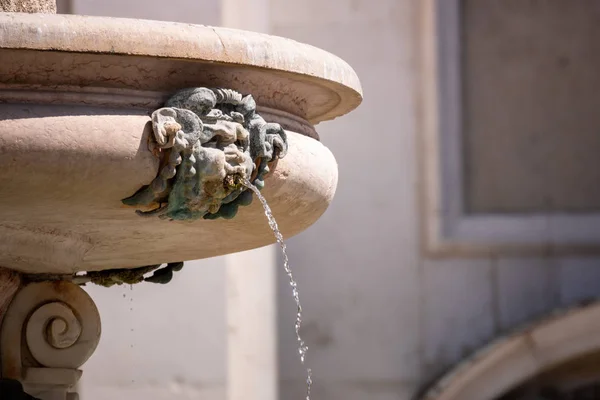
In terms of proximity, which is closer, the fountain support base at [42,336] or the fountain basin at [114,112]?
the fountain basin at [114,112]

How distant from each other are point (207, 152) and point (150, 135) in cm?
9

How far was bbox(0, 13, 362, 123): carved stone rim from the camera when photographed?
197cm

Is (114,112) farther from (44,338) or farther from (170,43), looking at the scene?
(44,338)

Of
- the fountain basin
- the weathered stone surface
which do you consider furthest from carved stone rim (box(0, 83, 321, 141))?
the weathered stone surface

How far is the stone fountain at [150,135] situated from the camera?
2.00 meters

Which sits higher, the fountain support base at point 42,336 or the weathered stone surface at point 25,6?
the weathered stone surface at point 25,6

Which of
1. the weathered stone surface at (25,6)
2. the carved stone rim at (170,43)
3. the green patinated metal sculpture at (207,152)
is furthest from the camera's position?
the weathered stone surface at (25,6)

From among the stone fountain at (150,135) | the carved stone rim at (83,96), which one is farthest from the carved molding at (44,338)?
the carved stone rim at (83,96)

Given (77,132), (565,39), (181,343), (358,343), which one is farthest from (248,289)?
(77,132)

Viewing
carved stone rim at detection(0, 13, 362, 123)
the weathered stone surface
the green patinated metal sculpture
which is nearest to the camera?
carved stone rim at detection(0, 13, 362, 123)

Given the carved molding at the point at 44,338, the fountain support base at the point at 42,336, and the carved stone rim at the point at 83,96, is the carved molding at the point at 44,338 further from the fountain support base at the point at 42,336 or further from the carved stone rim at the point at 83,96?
the carved stone rim at the point at 83,96

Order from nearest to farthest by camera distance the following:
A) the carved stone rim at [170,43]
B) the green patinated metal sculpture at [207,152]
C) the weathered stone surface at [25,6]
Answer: the carved stone rim at [170,43] < the green patinated metal sculpture at [207,152] < the weathered stone surface at [25,6]

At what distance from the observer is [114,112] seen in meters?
2.07

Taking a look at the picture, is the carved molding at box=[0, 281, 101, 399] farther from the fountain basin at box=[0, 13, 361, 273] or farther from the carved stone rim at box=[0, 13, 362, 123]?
the carved stone rim at box=[0, 13, 362, 123]
